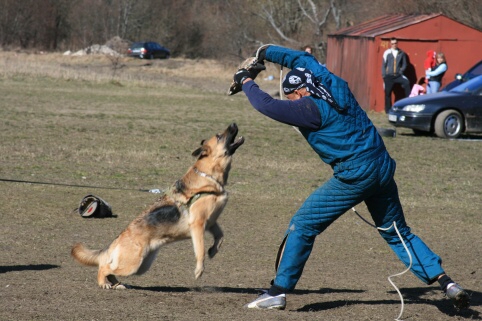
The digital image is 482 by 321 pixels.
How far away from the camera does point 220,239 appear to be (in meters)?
6.24

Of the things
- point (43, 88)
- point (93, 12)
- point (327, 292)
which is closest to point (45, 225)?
point (327, 292)

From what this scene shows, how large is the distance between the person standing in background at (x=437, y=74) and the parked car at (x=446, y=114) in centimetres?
364

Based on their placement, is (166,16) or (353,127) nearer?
(353,127)

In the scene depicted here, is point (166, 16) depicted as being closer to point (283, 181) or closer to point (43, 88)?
point (43, 88)

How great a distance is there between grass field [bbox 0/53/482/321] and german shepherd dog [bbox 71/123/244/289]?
0.76ft

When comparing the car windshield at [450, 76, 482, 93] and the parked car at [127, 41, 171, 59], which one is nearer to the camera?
the car windshield at [450, 76, 482, 93]

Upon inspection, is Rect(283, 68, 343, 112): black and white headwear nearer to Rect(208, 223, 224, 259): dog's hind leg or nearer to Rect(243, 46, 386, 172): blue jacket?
Rect(243, 46, 386, 172): blue jacket

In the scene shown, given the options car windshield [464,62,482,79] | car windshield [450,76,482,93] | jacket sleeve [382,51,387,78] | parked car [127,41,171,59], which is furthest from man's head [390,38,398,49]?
parked car [127,41,171,59]

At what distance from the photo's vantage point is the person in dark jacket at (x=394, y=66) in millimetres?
21891

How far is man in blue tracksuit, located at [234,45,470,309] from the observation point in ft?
17.1

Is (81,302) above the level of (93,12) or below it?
below

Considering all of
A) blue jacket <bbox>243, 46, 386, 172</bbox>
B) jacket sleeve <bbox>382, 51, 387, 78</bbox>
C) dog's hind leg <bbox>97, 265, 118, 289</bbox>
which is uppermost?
jacket sleeve <bbox>382, 51, 387, 78</bbox>

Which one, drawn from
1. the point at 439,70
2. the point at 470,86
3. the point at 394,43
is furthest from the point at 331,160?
the point at 394,43

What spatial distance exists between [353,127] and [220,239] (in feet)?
5.27
